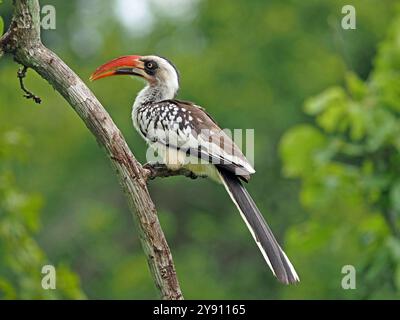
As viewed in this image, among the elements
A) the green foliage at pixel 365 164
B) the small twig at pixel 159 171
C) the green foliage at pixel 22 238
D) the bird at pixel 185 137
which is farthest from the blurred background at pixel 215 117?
the small twig at pixel 159 171

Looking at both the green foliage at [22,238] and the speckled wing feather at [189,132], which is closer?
the speckled wing feather at [189,132]

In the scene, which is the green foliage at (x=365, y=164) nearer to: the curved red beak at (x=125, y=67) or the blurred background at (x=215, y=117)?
the curved red beak at (x=125, y=67)

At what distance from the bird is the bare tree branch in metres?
0.52

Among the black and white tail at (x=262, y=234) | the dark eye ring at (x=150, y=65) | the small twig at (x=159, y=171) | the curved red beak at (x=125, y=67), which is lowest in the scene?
the black and white tail at (x=262, y=234)

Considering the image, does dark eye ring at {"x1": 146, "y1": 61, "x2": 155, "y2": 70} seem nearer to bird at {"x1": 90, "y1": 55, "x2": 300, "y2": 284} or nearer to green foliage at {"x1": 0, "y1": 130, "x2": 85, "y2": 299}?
bird at {"x1": 90, "y1": 55, "x2": 300, "y2": 284}

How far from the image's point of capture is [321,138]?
573 centimetres

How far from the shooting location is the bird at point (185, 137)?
13.1ft

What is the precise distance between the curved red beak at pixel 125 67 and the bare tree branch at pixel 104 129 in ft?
2.86

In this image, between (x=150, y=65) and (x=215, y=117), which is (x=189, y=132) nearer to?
(x=150, y=65)

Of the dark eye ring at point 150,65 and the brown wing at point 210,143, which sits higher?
the dark eye ring at point 150,65

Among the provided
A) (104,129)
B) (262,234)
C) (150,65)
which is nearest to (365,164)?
(150,65)
